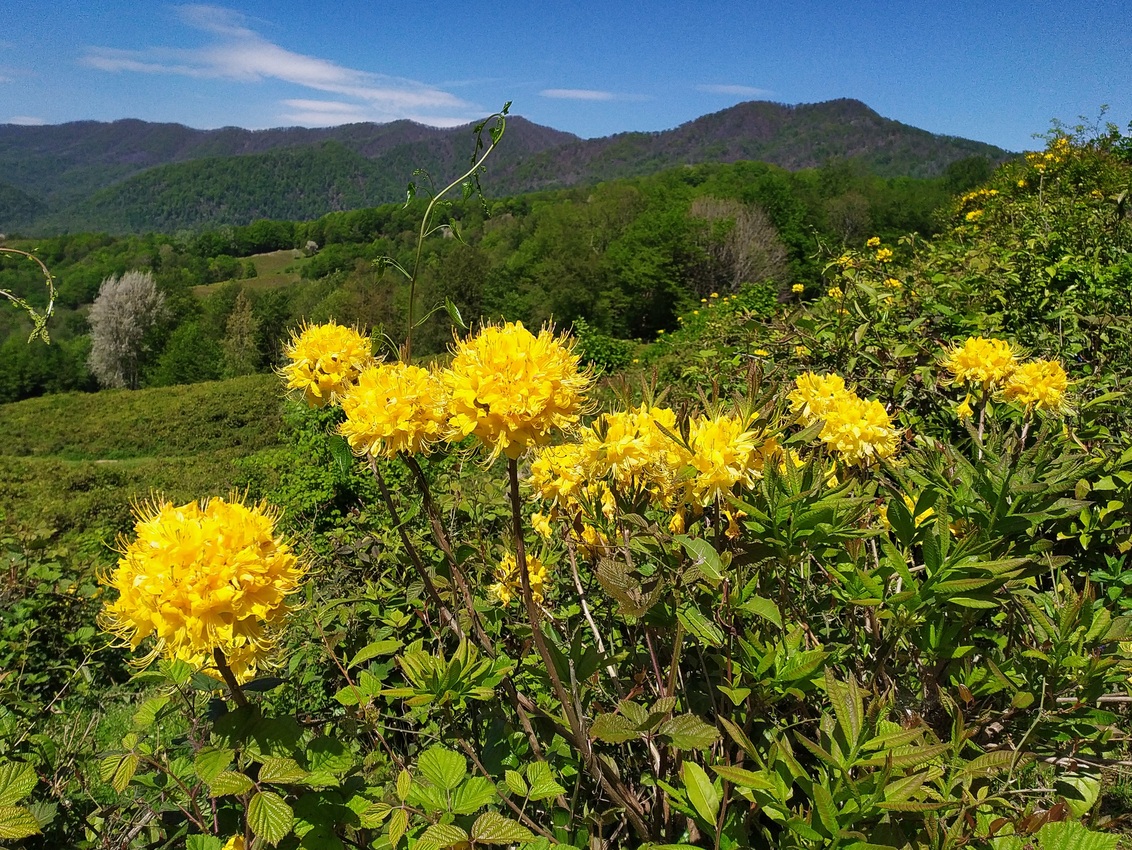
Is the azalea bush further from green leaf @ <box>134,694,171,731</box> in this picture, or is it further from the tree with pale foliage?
the tree with pale foliage

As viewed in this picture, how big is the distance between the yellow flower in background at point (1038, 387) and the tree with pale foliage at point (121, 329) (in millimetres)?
62035

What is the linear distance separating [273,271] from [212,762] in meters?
105

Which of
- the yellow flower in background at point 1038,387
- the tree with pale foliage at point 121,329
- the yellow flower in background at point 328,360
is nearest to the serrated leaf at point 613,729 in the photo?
the yellow flower in background at point 328,360

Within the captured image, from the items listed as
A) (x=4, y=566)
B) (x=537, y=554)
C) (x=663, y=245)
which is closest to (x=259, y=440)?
(x=4, y=566)

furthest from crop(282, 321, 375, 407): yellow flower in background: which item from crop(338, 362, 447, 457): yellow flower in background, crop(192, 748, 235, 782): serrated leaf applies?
crop(192, 748, 235, 782): serrated leaf

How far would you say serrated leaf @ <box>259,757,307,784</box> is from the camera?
992 mm

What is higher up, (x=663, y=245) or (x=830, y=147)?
(x=830, y=147)

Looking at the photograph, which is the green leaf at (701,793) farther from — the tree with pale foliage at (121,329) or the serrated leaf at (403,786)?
the tree with pale foliage at (121,329)

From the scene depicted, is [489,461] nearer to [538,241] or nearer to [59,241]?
[538,241]

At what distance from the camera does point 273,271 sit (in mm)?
94000

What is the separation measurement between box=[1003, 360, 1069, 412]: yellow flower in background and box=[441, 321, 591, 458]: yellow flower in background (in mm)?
1798

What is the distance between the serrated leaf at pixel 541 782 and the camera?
3.75 feet

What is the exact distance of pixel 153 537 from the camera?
1167 millimetres

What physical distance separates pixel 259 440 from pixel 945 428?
2921 centimetres
